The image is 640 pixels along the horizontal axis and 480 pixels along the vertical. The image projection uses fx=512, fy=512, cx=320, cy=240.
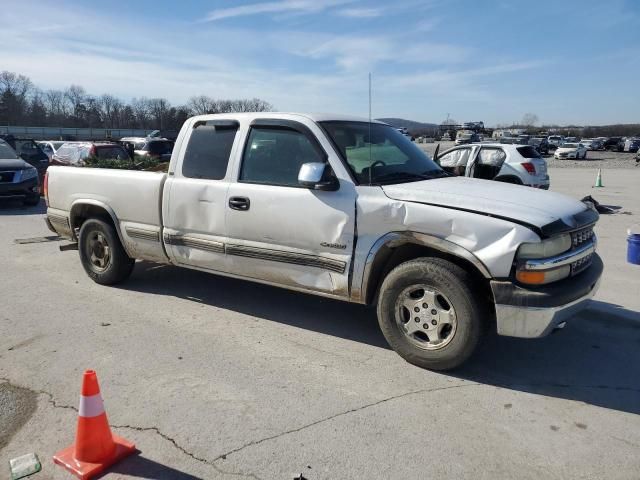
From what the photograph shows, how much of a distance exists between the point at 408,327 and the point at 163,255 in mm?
2763

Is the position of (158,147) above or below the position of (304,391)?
above

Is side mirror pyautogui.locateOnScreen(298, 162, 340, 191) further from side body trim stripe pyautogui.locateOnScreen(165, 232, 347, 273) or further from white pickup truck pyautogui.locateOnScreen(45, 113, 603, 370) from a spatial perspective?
side body trim stripe pyautogui.locateOnScreen(165, 232, 347, 273)

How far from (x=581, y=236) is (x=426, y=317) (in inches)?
52.1

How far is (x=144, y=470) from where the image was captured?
2.75 meters

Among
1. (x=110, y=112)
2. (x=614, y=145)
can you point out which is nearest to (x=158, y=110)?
(x=110, y=112)

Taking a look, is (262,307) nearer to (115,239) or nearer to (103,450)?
(115,239)

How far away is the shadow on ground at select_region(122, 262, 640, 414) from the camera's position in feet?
12.2

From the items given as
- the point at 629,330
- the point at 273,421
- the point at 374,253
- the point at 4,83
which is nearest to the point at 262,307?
the point at 374,253

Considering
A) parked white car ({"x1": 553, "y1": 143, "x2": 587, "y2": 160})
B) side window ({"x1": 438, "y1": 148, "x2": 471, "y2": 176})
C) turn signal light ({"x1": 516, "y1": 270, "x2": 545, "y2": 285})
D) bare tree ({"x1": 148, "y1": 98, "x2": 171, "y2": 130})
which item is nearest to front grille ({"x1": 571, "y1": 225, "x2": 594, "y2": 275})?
turn signal light ({"x1": 516, "y1": 270, "x2": 545, "y2": 285})

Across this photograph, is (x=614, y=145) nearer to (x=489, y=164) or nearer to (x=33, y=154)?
(x=489, y=164)

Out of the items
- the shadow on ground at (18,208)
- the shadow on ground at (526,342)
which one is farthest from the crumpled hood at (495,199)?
the shadow on ground at (18,208)

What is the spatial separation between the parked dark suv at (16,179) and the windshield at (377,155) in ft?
35.8

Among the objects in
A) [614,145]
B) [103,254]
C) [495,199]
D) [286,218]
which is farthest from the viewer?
[614,145]

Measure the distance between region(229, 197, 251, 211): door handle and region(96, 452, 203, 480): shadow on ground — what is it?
2335 millimetres
